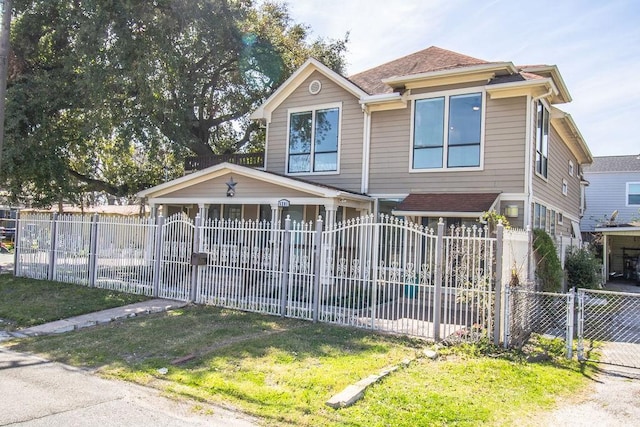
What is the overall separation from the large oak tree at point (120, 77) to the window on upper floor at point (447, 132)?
9094 millimetres

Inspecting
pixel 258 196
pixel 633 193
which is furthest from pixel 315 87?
pixel 633 193

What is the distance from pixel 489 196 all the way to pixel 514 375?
6.85m

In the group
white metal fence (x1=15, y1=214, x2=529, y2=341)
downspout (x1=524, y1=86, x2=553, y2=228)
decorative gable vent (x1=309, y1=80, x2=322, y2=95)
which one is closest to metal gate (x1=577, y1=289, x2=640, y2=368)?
white metal fence (x1=15, y1=214, x2=529, y2=341)

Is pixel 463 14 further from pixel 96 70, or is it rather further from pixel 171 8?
pixel 96 70

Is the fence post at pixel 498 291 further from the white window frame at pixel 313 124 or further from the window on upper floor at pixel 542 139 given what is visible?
the white window frame at pixel 313 124

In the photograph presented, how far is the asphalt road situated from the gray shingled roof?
97.0ft

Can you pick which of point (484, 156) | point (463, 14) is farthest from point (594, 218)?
point (463, 14)

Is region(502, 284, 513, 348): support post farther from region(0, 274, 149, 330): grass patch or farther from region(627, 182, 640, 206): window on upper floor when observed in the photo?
region(627, 182, 640, 206): window on upper floor

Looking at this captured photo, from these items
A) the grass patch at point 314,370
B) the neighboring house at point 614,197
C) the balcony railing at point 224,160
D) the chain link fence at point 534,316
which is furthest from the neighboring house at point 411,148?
the neighboring house at point 614,197

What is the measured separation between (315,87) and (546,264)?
8916 mm

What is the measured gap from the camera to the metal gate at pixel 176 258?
11109 millimetres

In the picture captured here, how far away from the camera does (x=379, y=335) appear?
820 centimetres

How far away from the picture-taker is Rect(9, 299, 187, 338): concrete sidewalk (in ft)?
28.1

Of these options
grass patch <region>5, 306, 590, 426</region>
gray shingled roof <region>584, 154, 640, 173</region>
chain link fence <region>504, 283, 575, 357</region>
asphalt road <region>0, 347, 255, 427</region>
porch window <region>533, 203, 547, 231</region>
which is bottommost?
asphalt road <region>0, 347, 255, 427</region>
